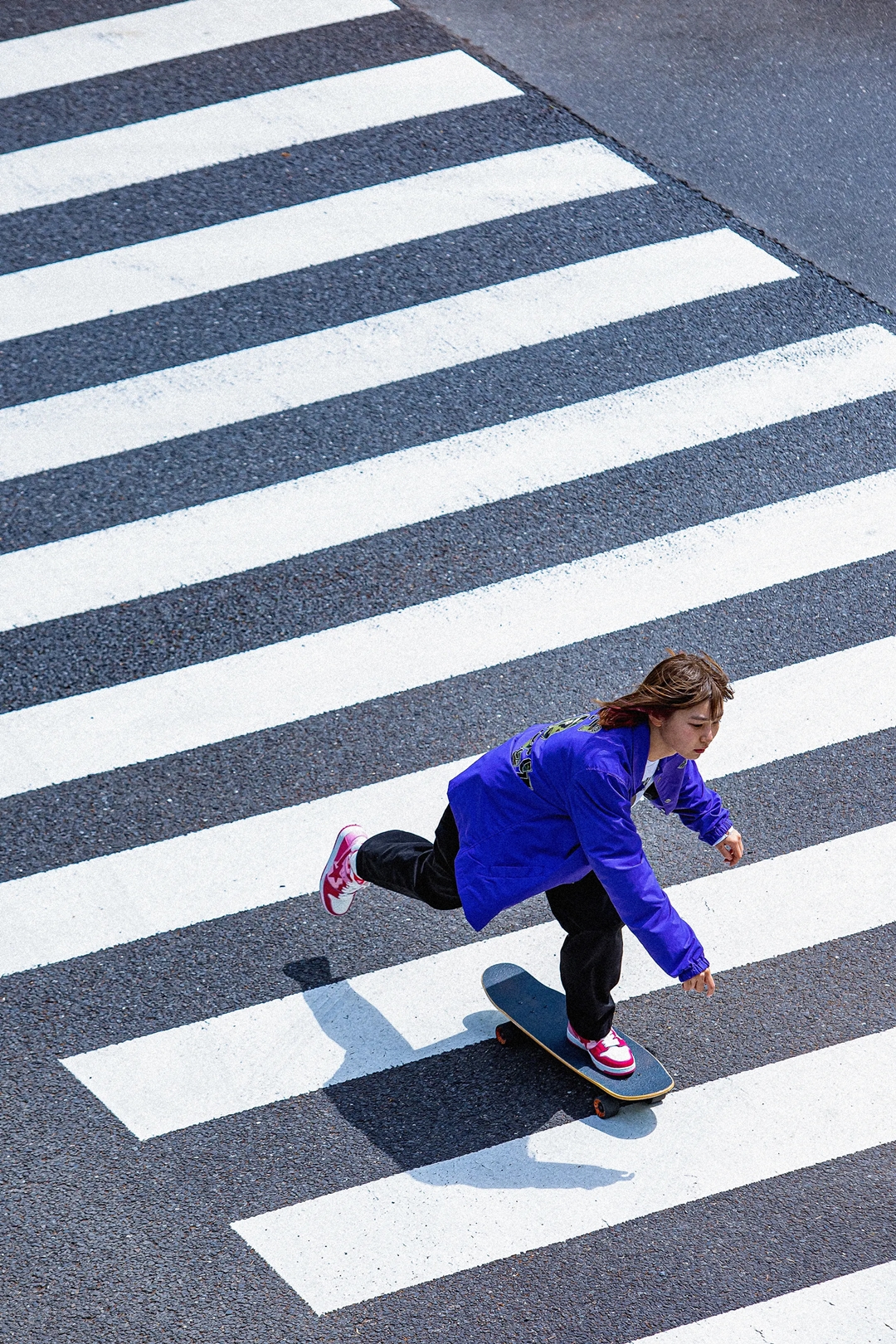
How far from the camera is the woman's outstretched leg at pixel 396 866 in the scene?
506cm

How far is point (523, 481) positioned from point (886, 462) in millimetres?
1733

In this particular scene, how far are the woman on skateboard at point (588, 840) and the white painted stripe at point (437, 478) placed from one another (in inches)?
79.9

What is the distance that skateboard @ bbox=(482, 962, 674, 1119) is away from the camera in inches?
195

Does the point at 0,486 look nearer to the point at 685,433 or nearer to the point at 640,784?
the point at 685,433

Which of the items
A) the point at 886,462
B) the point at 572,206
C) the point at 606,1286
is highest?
the point at 572,206

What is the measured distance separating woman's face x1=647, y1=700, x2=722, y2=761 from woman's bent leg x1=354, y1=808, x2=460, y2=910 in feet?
2.87

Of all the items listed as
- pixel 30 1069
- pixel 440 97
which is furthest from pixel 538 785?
pixel 440 97

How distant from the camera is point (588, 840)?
4.45 metres

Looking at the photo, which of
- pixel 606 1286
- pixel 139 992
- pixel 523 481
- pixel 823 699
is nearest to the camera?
pixel 606 1286

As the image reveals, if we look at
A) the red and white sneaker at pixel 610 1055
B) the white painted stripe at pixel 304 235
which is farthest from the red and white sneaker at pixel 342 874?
the white painted stripe at pixel 304 235

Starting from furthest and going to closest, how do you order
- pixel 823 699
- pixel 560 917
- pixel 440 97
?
pixel 440 97
pixel 823 699
pixel 560 917

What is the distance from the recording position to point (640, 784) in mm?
4559

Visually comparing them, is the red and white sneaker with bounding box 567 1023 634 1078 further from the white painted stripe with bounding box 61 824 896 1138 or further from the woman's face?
the woman's face

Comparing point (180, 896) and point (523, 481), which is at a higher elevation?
point (523, 481)
